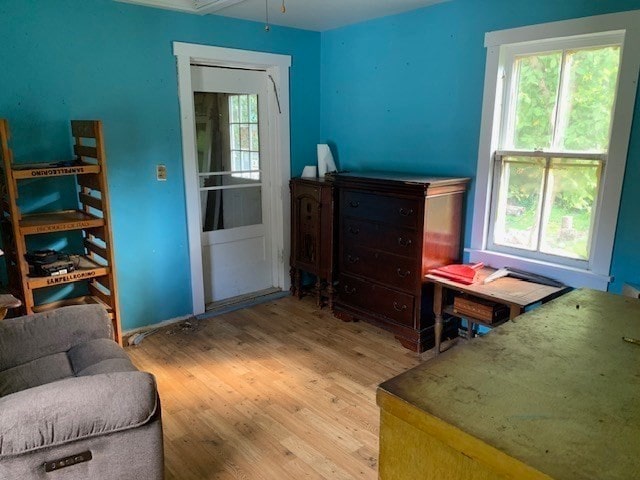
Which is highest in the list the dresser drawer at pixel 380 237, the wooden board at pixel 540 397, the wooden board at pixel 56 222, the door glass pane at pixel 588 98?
the door glass pane at pixel 588 98

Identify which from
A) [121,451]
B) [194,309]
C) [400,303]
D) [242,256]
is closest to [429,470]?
[121,451]

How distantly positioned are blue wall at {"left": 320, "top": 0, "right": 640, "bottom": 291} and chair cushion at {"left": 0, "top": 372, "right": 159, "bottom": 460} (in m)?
2.37

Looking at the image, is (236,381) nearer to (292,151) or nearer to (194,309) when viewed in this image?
(194,309)

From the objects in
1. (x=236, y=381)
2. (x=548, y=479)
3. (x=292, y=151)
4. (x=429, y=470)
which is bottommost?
(x=236, y=381)

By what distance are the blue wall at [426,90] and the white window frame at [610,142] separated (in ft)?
0.14

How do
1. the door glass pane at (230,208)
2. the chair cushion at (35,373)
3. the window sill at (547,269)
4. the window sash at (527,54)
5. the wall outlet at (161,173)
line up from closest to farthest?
the chair cushion at (35,373), the window sash at (527,54), the window sill at (547,269), the wall outlet at (161,173), the door glass pane at (230,208)

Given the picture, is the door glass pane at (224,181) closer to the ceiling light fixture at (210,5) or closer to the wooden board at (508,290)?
the ceiling light fixture at (210,5)

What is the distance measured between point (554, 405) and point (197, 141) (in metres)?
3.21

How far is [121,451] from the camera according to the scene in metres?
1.59

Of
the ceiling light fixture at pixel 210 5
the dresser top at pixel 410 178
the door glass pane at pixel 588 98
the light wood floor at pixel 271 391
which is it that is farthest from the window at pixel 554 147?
the ceiling light fixture at pixel 210 5

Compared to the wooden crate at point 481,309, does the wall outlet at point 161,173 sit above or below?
above

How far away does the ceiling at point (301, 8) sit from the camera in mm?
3059

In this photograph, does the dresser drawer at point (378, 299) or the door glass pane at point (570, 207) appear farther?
the dresser drawer at point (378, 299)

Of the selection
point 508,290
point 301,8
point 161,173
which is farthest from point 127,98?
point 508,290
